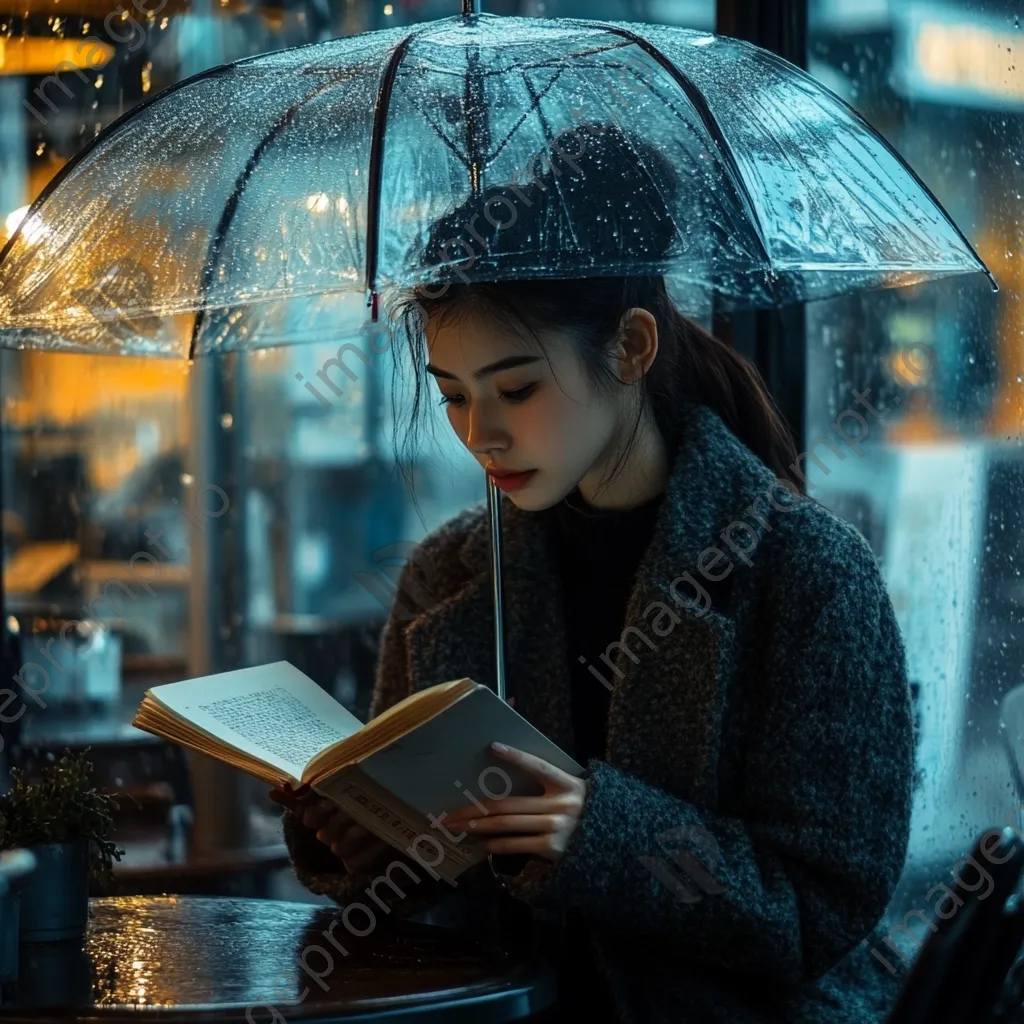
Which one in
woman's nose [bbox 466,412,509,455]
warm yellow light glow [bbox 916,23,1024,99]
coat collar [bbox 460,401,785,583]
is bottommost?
coat collar [bbox 460,401,785,583]

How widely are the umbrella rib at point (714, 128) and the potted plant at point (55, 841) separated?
3.04 feet

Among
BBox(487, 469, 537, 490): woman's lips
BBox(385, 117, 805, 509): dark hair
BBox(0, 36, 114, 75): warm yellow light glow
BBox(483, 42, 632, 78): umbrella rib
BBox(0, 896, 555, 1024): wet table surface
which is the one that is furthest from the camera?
BBox(0, 36, 114, 75): warm yellow light glow

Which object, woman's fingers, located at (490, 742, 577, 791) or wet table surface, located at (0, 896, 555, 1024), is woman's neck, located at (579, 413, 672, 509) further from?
wet table surface, located at (0, 896, 555, 1024)

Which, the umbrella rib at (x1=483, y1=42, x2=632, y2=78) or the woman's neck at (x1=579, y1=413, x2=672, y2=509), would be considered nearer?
the umbrella rib at (x1=483, y1=42, x2=632, y2=78)

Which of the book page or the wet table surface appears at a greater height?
the book page

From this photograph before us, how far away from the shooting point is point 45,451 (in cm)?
410

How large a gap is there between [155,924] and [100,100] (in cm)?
246

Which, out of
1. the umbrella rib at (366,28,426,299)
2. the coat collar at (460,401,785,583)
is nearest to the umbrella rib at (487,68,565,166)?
the umbrella rib at (366,28,426,299)

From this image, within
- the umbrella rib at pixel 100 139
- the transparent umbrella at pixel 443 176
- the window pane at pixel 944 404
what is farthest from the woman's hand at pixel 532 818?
the window pane at pixel 944 404

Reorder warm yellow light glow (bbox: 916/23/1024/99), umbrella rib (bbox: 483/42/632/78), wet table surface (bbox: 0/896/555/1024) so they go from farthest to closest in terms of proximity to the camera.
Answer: warm yellow light glow (bbox: 916/23/1024/99)
umbrella rib (bbox: 483/42/632/78)
wet table surface (bbox: 0/896/555/1024)

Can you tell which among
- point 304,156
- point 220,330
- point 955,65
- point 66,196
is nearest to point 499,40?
point 304,156

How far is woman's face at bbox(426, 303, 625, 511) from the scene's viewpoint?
175 centimetres

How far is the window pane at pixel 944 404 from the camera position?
2.33 metres

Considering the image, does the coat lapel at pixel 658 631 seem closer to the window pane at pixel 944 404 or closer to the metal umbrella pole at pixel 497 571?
the metal umbrella pole at pixel 497 571
